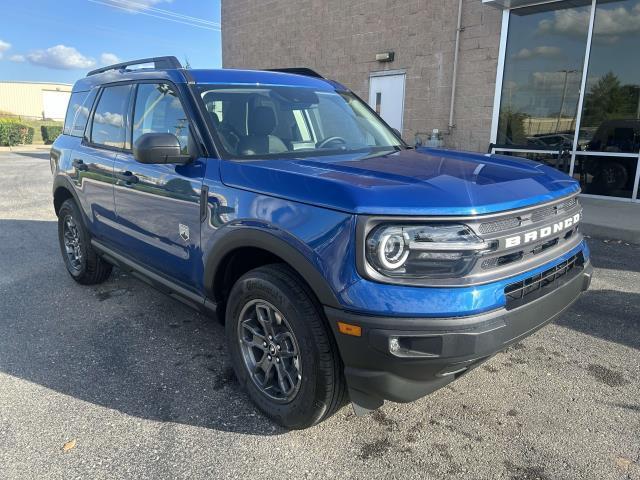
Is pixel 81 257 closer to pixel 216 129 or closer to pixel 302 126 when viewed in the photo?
pixel 216 129

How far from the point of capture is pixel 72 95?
16.4ft

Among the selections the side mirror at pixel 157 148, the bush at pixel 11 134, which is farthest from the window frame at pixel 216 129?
the bush at pixel 11 134

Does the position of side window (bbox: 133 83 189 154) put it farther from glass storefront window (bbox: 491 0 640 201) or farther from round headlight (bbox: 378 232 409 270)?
glass storefront window (bbox: 491 0 640 201)

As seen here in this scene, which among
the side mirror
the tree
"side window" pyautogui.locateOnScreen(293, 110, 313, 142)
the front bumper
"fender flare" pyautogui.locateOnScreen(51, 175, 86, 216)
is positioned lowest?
the front bumper

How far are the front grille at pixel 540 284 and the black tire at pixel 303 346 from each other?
0.85 m

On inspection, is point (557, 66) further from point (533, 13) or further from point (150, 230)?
point (150, 230)

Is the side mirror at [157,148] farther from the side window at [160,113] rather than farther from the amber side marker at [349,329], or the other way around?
the amber side marker at [349,329]

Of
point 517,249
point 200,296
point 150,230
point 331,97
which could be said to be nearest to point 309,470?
point 200,296

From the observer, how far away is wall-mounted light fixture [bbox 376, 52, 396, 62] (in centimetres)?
1115

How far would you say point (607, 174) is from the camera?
346 inches

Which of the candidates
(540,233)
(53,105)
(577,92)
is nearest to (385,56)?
(577,92)

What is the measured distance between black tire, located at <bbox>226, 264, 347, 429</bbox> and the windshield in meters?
0.82

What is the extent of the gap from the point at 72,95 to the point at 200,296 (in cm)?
319

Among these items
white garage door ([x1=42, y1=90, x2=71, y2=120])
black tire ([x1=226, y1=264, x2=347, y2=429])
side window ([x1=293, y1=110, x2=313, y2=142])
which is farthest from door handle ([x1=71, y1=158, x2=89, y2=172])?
white garage door ([x1=42, y1=90, x2=71, y2=120])
